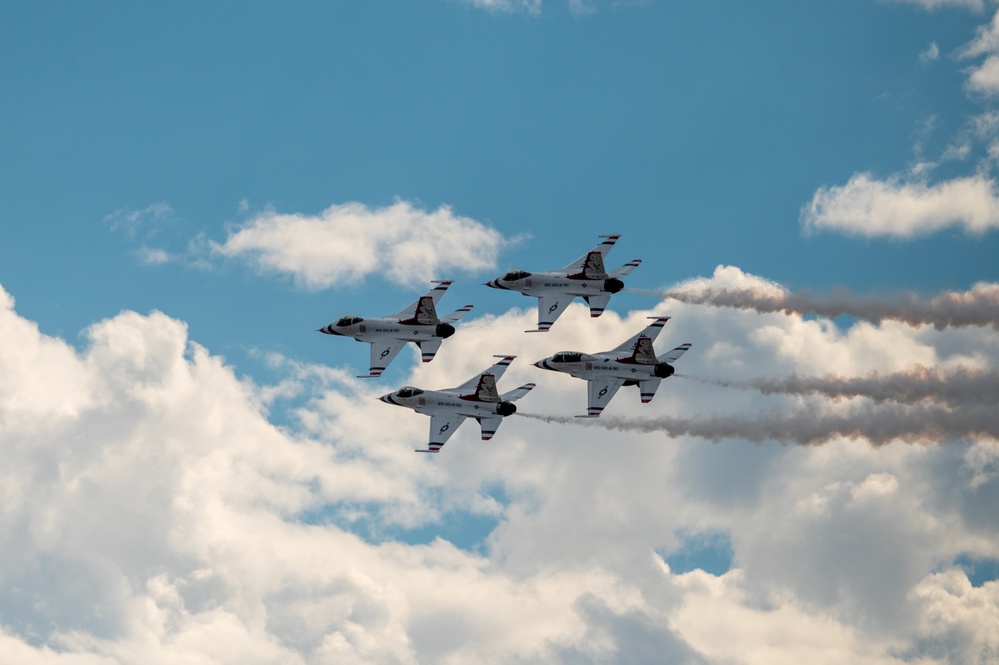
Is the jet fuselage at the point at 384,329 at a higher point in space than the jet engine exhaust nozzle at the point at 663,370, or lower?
higher

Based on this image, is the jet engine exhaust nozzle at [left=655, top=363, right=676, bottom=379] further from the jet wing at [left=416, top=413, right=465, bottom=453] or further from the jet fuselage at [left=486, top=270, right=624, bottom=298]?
the jet wing at [left=416, top=413, right=465, bottom=453]

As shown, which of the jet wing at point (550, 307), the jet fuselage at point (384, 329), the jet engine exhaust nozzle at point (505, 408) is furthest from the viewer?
the jet fuselage at point (384, 329)

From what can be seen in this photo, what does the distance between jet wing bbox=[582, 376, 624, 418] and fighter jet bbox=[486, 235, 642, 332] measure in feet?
20.0

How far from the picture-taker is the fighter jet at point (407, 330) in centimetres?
12975

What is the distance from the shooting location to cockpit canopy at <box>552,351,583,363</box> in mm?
129000

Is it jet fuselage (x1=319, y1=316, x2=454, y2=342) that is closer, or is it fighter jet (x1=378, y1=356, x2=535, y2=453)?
fighter jet (x1=378, y1=356, x2=535, y2=453)

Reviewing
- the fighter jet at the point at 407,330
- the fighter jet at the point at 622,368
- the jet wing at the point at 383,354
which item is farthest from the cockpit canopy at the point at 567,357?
the jet wing at the point at 383,354

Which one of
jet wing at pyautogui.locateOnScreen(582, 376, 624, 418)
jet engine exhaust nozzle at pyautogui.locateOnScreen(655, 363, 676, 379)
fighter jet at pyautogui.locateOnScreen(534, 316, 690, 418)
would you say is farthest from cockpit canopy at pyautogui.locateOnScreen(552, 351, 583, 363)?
jet engine exhaust nozzle at pyautogui.locateOnScreen(655, 363, 676, 379)

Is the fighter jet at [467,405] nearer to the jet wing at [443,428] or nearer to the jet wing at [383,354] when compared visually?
the jet wing at [443,428]

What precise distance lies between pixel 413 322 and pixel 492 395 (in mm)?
11047

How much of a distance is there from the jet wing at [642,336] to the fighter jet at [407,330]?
46.3ft

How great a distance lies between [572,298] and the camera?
424 ft

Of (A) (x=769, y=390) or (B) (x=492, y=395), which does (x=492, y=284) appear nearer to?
(B) (x=492, y=395)

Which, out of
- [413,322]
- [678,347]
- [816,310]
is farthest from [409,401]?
[816,310]
